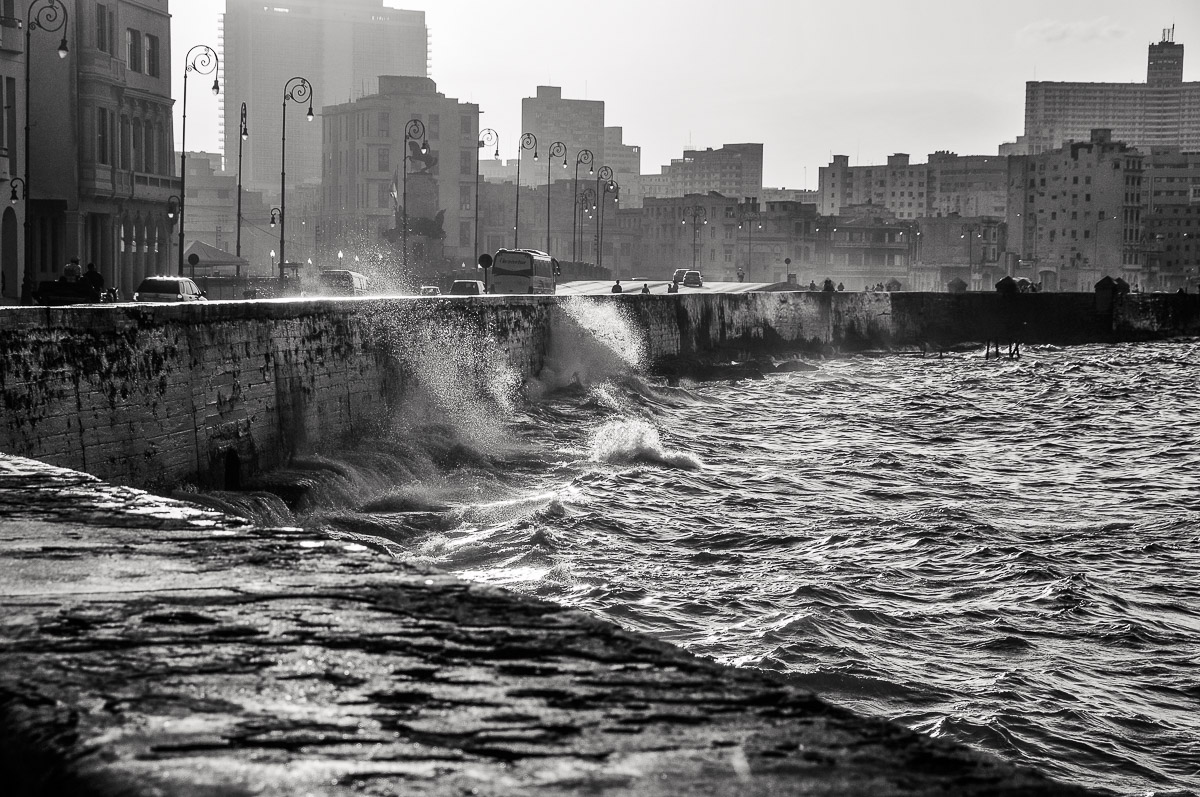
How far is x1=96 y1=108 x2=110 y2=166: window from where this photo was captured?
51406 mm

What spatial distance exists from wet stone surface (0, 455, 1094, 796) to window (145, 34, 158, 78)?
5671 cm

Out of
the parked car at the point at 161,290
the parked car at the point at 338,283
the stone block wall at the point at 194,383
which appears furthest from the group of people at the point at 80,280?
the parked car at the point at 338,283

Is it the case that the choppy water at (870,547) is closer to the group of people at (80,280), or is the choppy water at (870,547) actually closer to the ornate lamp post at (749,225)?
the group of people at (80,280)

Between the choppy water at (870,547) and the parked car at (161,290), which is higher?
the parked car at (161,290)

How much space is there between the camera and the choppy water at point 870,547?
11.5 metres

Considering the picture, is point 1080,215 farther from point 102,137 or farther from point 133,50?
point 102,137

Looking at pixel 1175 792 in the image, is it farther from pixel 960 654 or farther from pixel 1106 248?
pixel 1106 248

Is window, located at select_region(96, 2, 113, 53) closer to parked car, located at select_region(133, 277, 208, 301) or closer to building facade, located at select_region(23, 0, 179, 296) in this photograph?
building facade, located at select_region(23, 0, 179, 296)

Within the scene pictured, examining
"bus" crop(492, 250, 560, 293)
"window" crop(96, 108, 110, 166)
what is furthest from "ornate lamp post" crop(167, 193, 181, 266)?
"bus" crop(492, 250, 560, 293)

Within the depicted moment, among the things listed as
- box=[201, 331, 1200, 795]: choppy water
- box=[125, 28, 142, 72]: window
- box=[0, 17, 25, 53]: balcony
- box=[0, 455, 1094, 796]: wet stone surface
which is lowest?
box=[201, 331, 1200, 795]: choppy water

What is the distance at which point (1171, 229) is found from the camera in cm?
16688

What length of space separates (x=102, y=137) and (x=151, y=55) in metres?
7.32

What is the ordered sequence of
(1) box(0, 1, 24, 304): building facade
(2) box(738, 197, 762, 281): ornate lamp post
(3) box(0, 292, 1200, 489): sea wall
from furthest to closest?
(2) box(738, 197, 762, 281): ornate lamp post
(1) box(0, 1, 24, 304): building facade
(3) box(0, 292, 1200, 489): sea wall

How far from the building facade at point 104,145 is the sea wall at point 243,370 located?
66.3ft
